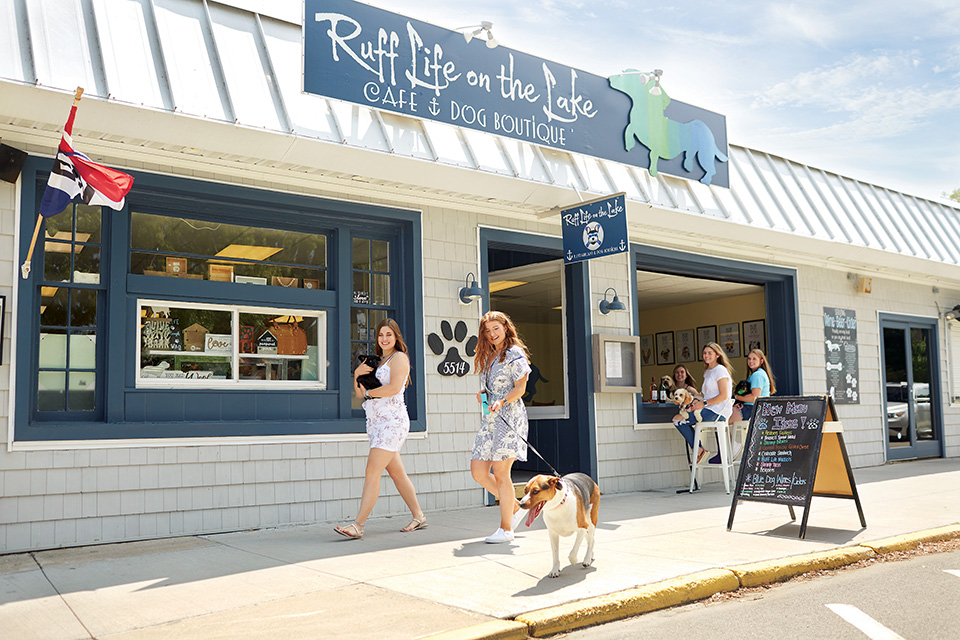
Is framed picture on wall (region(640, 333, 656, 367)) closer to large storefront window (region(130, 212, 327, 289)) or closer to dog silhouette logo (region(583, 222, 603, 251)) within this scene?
dog silhouette logo (region(583, 222, 603, 251))

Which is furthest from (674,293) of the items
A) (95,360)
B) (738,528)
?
(95,360)

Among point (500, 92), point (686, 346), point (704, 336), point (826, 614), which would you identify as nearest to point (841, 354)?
point (704, 336)

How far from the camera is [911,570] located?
5445 millimetres

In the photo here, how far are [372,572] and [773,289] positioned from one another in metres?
8.40

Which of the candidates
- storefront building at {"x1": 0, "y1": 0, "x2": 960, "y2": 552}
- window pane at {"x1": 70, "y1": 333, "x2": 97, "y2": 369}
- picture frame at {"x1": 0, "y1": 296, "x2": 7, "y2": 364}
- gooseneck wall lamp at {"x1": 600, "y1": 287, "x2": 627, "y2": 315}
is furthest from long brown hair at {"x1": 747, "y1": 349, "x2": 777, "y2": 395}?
picture frame at {"x1": 0, "y1": 296, "x2": 7, "y2": 364}

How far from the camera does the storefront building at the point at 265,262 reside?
237 inches

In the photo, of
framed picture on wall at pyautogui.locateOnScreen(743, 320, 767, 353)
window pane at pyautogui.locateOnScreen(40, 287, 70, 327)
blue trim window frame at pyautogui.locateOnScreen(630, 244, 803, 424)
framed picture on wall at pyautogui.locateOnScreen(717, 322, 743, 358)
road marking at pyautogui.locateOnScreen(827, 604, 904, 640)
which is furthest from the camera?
framed picture on wall at pyautogui.locateOnScreen(717, 322, 743, 358)

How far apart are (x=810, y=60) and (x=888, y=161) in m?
8.95

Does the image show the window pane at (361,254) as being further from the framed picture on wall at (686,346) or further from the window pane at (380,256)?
the framed picture on wall at (686,346)

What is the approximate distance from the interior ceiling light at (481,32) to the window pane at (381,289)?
234 cm

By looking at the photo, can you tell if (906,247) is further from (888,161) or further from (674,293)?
(888,161)

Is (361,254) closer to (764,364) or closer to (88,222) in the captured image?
(88,222)

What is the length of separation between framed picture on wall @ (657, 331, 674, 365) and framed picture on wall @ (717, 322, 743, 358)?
132 cm

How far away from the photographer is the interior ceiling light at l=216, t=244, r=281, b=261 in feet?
23.7
